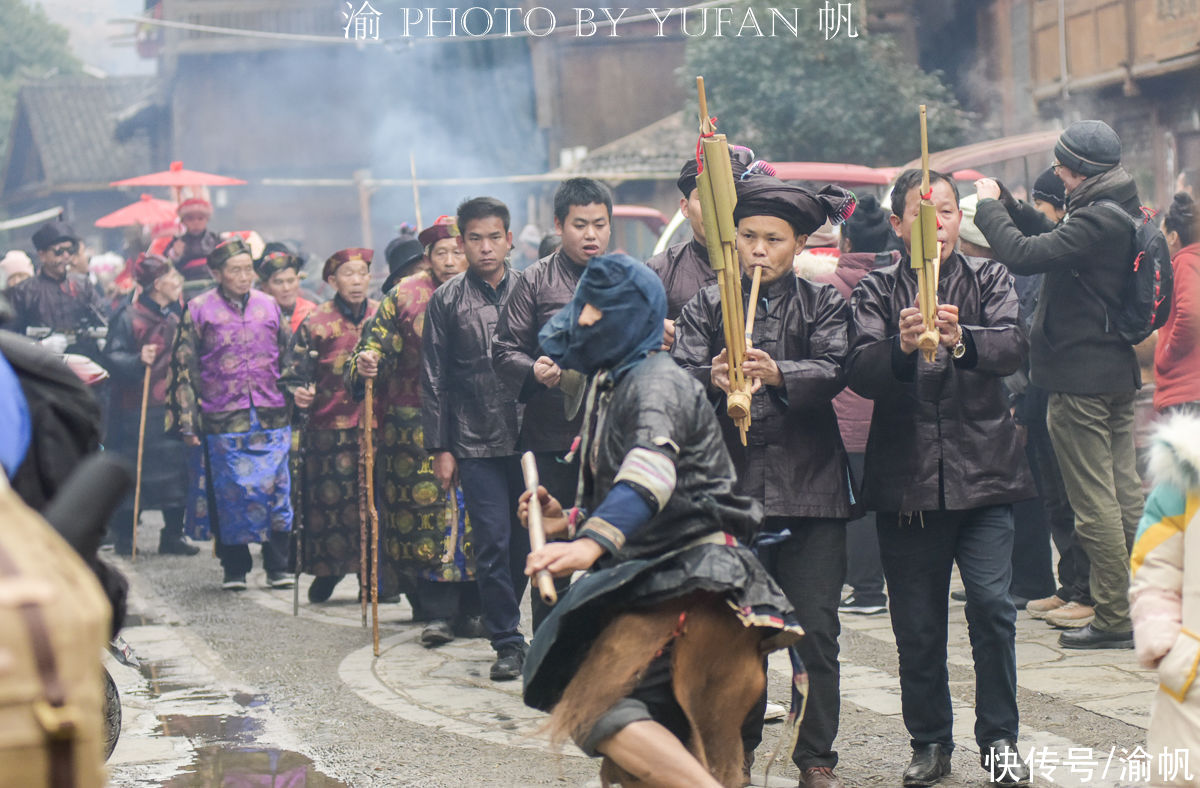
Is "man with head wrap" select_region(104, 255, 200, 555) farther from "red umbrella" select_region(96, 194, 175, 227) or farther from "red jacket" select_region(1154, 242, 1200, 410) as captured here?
"red jacket" select_region(1154, 242, 1200, 410)

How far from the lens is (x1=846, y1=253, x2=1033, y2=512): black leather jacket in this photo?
5496mm

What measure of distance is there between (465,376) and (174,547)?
18.3 feet

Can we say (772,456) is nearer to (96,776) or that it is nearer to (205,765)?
(205,765)

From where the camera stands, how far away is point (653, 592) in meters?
4.16

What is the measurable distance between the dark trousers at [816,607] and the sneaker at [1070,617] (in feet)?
9.34

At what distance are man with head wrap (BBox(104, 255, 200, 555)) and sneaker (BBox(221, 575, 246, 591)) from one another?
209 centimetres

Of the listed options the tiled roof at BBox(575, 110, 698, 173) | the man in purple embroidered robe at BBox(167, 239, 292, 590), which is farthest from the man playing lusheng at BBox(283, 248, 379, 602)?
the tiled roof at BBox(575, 110, 698, 173)

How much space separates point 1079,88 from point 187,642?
54.6 feet

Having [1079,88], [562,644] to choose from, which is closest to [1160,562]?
[562,644]

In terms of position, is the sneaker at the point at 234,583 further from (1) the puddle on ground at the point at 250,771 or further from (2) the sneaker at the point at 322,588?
(1) the puddle on ground at the point at 250,771

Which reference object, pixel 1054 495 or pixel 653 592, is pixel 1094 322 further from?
pixel 653 592

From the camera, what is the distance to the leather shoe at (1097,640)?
7.52 m

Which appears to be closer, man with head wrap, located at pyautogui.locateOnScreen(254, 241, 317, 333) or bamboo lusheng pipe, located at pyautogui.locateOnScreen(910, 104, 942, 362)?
bamboo lusheng pipe, located at pyautogui.locateOnScreen(910, 104, 942, 362)

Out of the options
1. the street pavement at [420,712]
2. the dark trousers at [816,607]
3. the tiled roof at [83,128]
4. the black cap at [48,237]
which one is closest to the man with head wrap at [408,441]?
the street pavement at [420,712]
